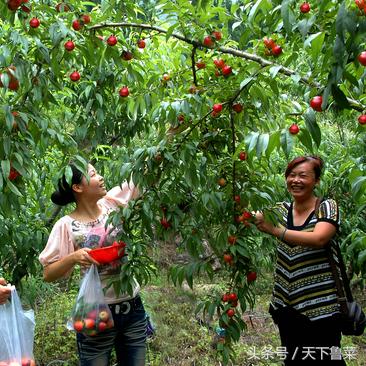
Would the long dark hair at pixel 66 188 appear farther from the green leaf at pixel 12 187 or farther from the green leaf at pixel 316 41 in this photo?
the green leaf at pixel 316 41

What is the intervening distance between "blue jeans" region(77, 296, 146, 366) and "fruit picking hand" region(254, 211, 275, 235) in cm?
57

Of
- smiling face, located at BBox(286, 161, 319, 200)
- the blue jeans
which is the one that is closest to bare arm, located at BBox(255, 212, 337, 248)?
smiling face, located at BBox(286, 161, 319, 200)

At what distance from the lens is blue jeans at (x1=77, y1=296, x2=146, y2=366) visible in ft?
6.35


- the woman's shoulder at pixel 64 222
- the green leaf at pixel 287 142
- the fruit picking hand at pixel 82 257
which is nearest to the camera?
the green leaf at pixel 287 142

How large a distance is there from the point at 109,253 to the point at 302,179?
801mm


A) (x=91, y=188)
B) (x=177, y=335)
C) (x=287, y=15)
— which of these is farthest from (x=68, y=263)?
(x=177, y=335)

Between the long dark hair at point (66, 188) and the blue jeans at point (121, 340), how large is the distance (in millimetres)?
463

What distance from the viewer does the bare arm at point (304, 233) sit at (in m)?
1.89

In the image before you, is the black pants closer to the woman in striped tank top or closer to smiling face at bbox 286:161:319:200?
the woman in striped tank top

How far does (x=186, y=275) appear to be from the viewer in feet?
6.31

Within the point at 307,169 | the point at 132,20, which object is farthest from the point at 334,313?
the point at 132,20

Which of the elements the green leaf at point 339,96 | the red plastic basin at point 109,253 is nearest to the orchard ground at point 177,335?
the red plastic basin at point 109,253

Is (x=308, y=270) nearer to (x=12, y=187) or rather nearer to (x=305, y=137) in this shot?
(x=305, y=137)

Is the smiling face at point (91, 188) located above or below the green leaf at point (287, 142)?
above
